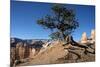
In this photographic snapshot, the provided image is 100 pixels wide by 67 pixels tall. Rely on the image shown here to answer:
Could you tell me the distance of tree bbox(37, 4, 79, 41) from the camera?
88.4 inches

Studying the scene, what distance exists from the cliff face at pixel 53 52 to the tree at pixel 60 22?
9cm

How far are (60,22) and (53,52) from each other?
327mm

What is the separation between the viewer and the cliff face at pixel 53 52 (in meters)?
2.14

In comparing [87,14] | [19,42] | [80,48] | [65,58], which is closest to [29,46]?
[19,42]

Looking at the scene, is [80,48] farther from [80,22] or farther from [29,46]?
[29,46]

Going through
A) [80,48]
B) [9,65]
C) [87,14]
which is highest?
[87,14]

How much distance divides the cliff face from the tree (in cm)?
9

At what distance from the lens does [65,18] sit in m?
2.31

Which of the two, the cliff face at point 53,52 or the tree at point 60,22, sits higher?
the tree at point 60,22

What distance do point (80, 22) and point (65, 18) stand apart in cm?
18

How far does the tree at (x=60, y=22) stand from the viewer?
225cm

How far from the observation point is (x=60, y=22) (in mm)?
2291

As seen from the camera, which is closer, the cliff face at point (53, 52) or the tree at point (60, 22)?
the cliff face at point (53, 52)
